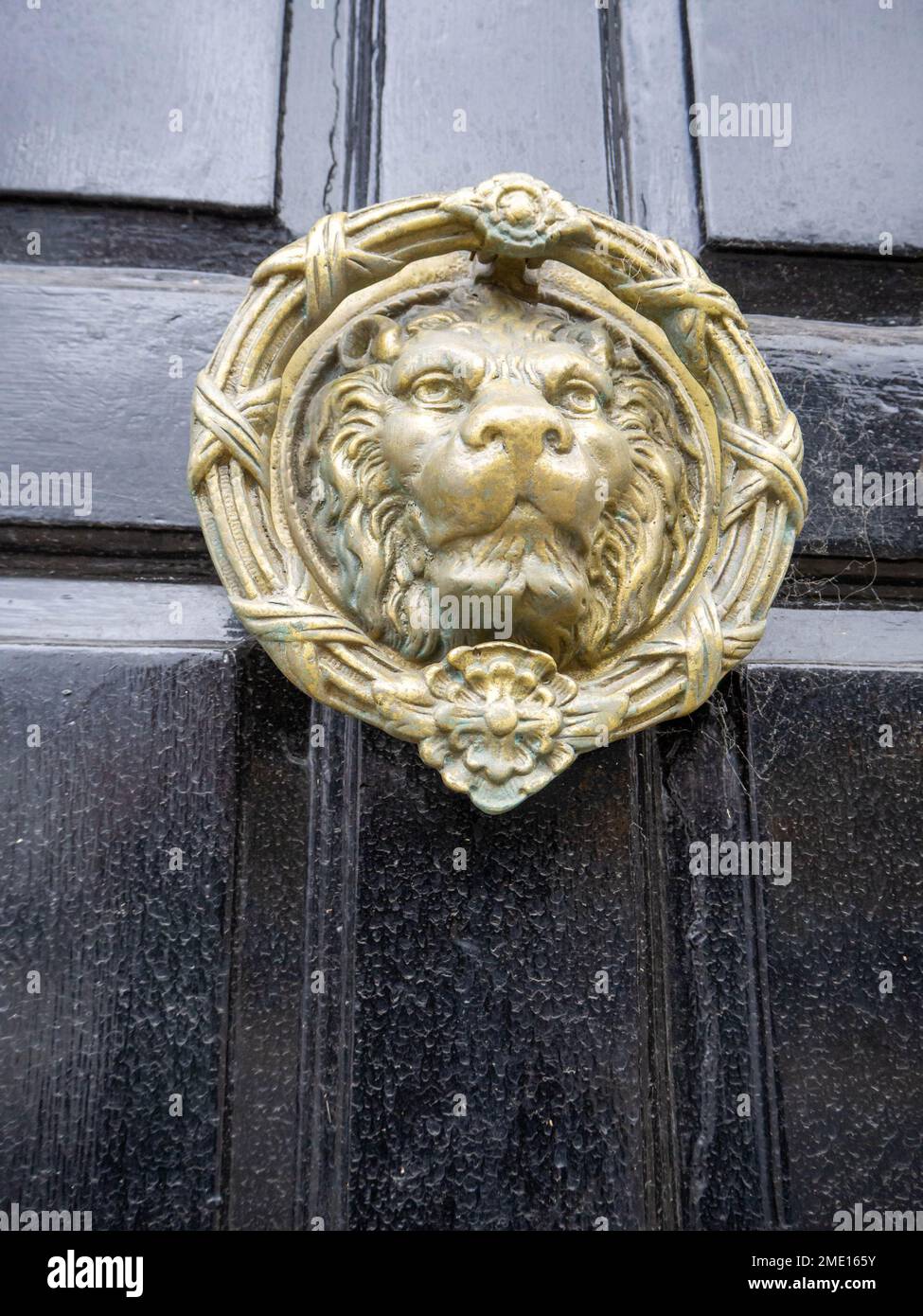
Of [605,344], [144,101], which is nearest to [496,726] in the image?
[605,344]

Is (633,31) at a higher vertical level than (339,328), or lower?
higher

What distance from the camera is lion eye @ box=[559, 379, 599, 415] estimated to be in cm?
61

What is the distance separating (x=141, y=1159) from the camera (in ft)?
2.02

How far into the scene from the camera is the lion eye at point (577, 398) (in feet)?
2.00

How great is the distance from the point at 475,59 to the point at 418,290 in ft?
0.78

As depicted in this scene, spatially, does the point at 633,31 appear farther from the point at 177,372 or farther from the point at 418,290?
the point at 177,372

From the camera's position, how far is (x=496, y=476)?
0.56 meters

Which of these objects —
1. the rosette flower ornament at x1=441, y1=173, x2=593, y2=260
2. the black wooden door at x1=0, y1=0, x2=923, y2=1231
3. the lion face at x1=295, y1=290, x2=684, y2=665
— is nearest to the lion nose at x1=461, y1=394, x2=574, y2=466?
the lion face at x1=295, y1=290, x2=684, y2=665

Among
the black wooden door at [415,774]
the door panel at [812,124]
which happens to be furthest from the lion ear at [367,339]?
the door panel at [812,124]

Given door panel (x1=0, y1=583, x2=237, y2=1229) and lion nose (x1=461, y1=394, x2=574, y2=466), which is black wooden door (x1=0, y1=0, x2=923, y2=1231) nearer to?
door panel (x1=0, y1=583, x2=237, y2=1229)

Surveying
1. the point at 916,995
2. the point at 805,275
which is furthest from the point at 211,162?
the point at 916,995

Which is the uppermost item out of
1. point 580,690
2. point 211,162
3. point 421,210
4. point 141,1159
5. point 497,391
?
point 211,162

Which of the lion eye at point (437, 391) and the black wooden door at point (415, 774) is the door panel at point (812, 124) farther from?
the lion eye at point (437, 391)

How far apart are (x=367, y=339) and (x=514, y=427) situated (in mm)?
130
